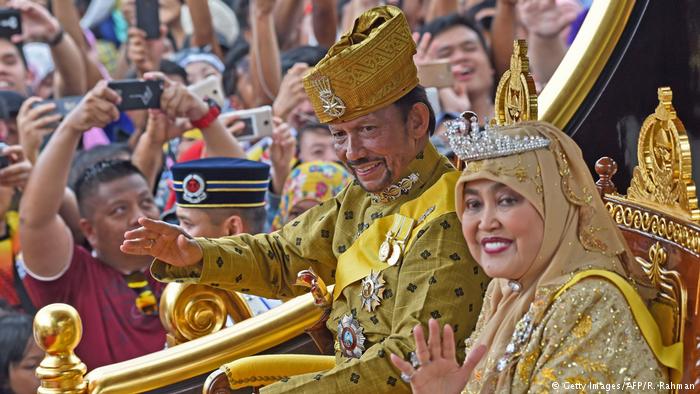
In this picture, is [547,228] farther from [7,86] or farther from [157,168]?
[7,86]

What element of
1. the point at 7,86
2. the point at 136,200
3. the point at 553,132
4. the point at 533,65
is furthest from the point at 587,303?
the point at 7,86

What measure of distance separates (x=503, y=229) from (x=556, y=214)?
88 mm

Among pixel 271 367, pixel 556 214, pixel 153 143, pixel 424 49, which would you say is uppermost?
pixel 556 214

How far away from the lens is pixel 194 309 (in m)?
2.93

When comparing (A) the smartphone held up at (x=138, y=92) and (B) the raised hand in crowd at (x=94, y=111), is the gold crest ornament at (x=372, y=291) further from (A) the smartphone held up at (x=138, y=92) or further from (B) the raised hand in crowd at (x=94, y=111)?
(A) the smartphone held up at (x=138, y=92)

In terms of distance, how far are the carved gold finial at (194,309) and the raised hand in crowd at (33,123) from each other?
2169mm

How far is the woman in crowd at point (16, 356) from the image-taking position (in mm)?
4117

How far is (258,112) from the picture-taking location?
16.4ft

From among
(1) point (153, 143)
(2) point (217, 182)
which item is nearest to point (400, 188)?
(2) point (217, 182)

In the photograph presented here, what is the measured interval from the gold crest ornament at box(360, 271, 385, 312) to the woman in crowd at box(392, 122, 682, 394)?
396mm

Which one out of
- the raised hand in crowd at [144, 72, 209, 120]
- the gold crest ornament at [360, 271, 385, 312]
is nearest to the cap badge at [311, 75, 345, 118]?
the gold crest ornament at [360, 271, 385, 312]

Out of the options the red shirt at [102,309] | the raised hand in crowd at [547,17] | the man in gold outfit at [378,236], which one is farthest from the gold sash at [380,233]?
the raised hand in crowd at [547,17]

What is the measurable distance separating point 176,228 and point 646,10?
1.06m

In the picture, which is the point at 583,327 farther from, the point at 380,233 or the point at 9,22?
the point at 9,22
